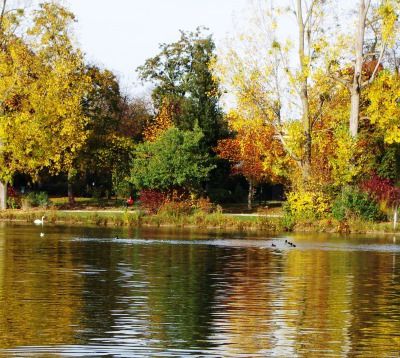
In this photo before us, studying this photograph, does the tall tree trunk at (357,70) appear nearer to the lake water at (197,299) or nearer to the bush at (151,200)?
the bush at (151,200)

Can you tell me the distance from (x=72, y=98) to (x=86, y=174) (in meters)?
17.3

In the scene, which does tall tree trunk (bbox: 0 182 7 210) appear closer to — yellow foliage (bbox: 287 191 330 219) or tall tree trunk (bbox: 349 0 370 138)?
yellow foliage (bbox: 287 191 330 219)

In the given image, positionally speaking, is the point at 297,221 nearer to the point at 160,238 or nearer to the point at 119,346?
the point at 160,238

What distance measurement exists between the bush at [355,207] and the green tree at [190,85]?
10.8m

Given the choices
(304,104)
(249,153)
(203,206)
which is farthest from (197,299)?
(249,153)

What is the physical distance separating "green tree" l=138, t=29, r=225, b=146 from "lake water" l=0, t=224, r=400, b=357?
77.7ft

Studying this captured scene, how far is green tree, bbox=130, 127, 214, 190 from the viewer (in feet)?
216

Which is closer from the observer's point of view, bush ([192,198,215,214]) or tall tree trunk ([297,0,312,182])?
tall tree trunk ([297,0,312,182])

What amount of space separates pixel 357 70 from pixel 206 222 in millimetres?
11292

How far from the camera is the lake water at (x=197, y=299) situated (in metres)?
17.1

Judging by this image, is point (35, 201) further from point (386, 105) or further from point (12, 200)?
point (386, 105)

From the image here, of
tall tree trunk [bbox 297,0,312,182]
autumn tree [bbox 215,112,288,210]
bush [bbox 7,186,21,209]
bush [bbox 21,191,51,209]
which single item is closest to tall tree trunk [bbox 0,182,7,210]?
bush [bbox 7,186,21,209]

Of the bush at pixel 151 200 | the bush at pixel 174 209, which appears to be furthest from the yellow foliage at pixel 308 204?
the bush at pixel 151 200

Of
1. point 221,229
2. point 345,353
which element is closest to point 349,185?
point 221,229
